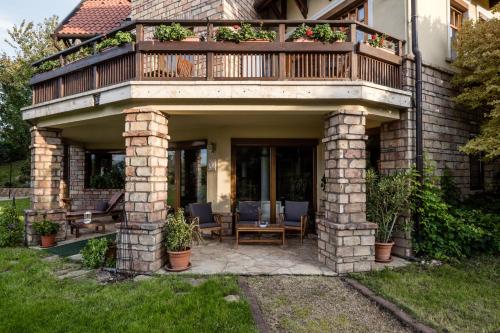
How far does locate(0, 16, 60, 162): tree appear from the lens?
2030 cm

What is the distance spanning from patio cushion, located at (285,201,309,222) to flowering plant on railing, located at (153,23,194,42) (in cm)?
490

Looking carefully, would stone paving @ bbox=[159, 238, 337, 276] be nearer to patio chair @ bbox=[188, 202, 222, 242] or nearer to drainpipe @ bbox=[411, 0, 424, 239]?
patio chair @ bbox=[188, 202, 222, 242]

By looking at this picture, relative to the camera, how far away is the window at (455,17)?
6.89 metres

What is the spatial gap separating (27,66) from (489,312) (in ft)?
89.1

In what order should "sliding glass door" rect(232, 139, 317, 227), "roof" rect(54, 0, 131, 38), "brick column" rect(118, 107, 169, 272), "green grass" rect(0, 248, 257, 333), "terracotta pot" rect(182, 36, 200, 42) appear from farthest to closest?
"roof" rect(54, 0, 131, 38)
"sliding glass door" rect(232, 139, 317, 227)
"terracotta pot" rect(182, 36, 200, 42)
"brick column" rect(118, 107, 169, 272)
"green grass" rect(0, 248, 257, 333)

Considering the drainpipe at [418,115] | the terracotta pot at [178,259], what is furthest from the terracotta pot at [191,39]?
the drainpipe at [418,115]

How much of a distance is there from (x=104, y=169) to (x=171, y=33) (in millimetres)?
9286

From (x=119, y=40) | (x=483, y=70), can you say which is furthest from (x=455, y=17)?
(x=119, y=40)

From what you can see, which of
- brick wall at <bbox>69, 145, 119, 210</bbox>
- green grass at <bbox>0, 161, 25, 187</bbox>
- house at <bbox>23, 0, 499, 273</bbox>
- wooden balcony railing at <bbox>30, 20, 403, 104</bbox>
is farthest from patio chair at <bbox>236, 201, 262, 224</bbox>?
green grass at <bbox>0, 161, 25, 187</bbox>

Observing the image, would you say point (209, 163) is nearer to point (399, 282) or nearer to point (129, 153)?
point (129, 153)

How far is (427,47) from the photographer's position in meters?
6.36

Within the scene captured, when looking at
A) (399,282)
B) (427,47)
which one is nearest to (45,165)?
(399,282)

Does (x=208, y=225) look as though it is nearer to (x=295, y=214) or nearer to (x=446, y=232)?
(x=295, y=214)

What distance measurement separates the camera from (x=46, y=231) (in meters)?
6.81
